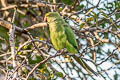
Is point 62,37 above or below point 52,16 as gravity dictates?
below

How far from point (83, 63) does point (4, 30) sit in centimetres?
215

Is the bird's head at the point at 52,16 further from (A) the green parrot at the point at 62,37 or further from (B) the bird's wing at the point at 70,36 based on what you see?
(B) the bird's wing at the point at 70,36

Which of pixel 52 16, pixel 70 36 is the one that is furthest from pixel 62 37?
pixel 52 16

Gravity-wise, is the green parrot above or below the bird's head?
below

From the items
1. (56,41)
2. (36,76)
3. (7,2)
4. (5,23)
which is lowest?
(36,76)

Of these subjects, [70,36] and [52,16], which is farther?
[52,16]

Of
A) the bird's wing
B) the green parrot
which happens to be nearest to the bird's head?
the green parrot

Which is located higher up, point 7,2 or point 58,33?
point 7,2

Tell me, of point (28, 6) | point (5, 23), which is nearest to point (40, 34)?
point (28, 6)

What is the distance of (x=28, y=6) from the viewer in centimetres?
510

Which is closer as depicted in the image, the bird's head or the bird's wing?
the bird's wing

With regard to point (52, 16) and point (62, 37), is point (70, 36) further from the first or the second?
point (52, 16)

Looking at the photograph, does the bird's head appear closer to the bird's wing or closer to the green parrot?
the green parrot

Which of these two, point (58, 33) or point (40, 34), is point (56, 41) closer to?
point (58, 33)
